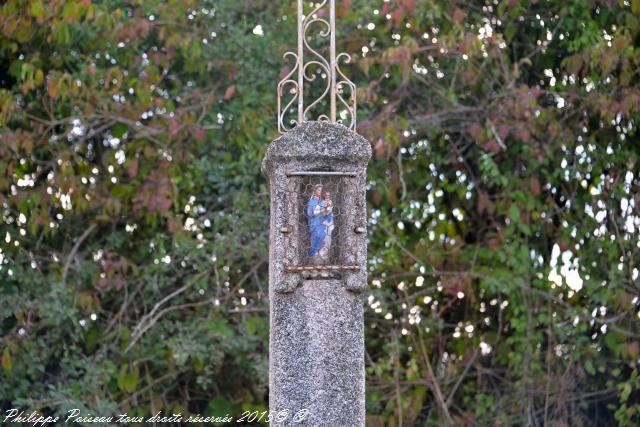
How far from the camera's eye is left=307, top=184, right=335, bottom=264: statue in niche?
4152mm

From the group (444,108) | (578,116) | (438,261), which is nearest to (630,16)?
(578,116)

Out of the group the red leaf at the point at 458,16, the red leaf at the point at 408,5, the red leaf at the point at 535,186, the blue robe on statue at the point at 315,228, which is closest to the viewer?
the blue robe on statue at the point at 315,228

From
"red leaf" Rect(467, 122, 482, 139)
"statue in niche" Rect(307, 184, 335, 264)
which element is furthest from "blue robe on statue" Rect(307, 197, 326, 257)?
"red leaf" Rect(467, 122, 482, 139)

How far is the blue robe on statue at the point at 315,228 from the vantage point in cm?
417

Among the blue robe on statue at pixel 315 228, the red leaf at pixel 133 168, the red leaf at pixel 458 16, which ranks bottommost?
the blue robe on statue at pixel 315 228

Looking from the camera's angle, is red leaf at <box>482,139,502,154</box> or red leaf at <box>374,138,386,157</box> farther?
red leaf at <box>482,139,502,154</box>

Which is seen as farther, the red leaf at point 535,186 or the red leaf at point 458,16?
the red leaf at point 535,186

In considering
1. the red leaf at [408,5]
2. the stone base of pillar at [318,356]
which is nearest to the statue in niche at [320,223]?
the stone base of pillar at [318,356]

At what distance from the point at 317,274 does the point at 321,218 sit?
219 mm

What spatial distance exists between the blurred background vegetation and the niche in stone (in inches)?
72.9

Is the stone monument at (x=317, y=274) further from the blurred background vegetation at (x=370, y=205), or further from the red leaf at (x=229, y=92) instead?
the red leaf at (x=229, y=92)

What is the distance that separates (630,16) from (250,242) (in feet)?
8.12

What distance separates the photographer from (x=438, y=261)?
6328mm

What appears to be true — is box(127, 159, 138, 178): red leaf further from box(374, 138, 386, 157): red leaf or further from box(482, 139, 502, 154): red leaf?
box(482, 139, 502, 154): red leaf
